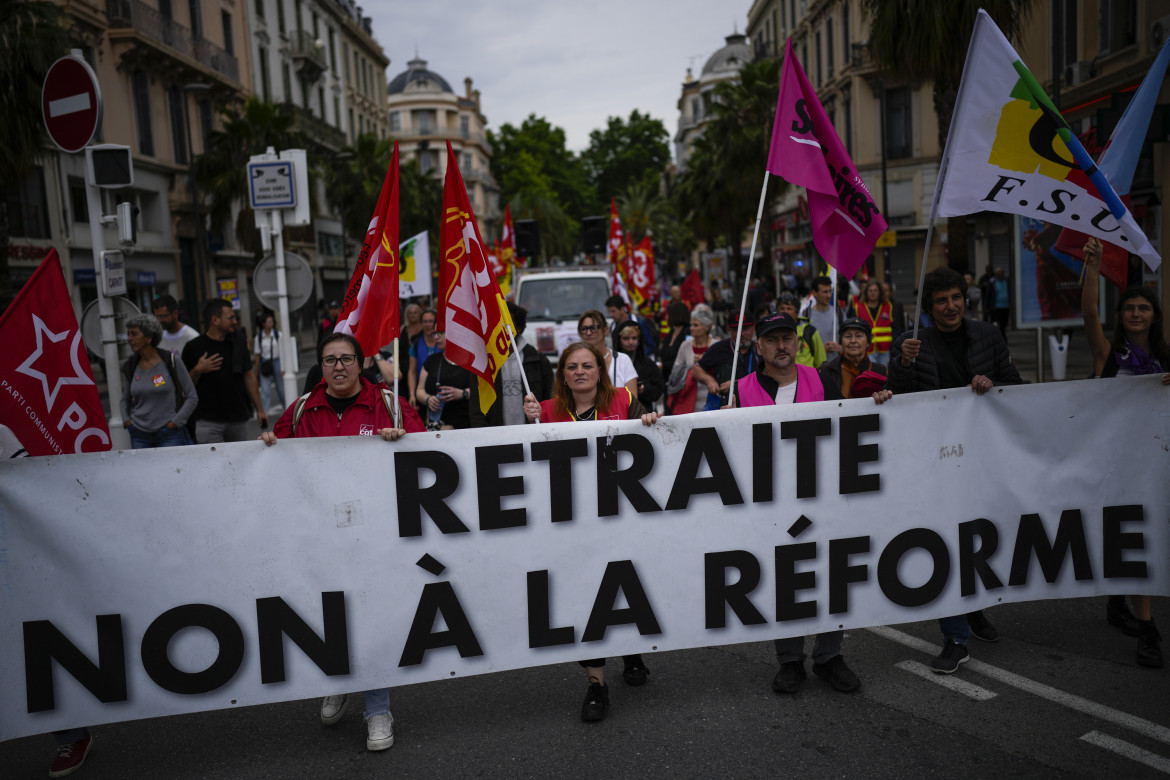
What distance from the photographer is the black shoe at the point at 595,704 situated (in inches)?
166

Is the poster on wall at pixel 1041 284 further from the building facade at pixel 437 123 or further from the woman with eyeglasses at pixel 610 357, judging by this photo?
the building facade at pixel 437 123

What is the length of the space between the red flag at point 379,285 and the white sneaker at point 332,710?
1.68 metres

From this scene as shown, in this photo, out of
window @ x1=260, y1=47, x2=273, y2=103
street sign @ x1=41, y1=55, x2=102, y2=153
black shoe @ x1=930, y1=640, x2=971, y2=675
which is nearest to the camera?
black shoe @ x1=930, y1=640, x2=971, y2=675

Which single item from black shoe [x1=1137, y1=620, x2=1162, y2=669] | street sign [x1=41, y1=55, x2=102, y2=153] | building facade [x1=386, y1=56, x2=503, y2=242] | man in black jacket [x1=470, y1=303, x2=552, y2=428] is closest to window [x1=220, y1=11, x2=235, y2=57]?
street sign [x1=41, y1=55, x2=102, y2=153]

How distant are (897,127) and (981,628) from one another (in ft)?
123

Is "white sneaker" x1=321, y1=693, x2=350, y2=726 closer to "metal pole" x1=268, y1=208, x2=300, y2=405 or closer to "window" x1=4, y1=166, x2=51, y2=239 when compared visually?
"metal pole" x1=268, y1=208, x2=300, y2=405

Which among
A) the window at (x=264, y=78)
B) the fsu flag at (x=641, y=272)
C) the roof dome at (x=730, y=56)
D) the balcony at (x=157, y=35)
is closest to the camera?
the fsu flag at (x=641, y=272)

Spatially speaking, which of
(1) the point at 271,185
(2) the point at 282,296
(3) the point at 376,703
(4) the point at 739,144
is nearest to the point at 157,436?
(3) the point at 376,703

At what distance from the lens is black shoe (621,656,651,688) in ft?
15.2

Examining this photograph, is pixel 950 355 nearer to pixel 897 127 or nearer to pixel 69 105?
pixel 69 105

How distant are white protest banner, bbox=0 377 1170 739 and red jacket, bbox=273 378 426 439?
9.8 inches

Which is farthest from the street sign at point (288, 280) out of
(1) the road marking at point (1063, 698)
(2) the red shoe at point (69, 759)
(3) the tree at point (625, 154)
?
(3) the tree at point (625, 154)

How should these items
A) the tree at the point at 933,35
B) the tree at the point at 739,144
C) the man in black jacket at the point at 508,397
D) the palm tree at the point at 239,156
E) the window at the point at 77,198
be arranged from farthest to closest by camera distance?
the tree at the point at 739,144
the palm tree at the point at 239,156
the window at the point at 77,198
the tree at the point at 933,35
the man in black jacket at the point at 508,397

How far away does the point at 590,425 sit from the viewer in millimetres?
4332
